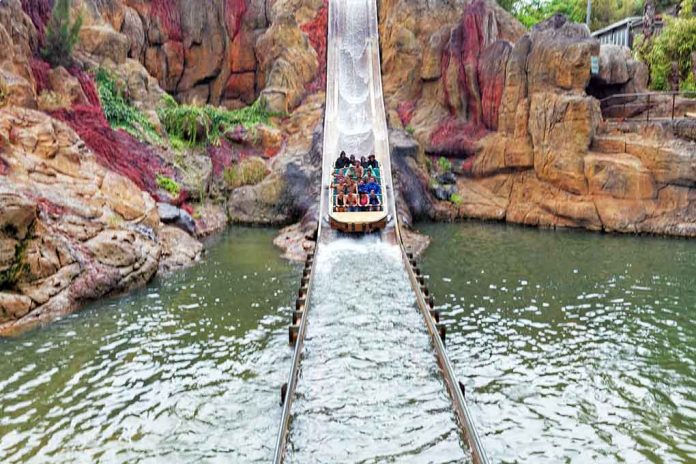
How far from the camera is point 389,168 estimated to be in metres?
18.5

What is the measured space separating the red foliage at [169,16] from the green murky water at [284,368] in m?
17.2

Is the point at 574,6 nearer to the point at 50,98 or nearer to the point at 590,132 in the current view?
the point at 590,132

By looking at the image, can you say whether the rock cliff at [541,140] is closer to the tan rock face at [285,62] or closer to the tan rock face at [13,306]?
the tan rock face at [285,62]

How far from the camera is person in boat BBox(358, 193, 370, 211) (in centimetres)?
1487

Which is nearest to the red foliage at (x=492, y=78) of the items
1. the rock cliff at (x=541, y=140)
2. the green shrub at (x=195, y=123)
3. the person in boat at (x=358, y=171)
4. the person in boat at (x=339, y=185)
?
the rock cliff at (x=541, y=140)

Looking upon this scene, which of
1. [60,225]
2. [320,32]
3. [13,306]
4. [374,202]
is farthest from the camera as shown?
[320,32]

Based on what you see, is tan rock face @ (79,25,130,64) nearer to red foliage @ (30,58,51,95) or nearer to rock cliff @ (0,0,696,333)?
rock cliff @ (0,0,696,333)

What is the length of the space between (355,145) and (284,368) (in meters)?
13.9

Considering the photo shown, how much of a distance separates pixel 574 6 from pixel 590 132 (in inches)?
876

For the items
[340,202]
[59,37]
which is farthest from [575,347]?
[59,37]

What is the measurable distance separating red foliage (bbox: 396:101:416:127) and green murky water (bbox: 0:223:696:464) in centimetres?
1299

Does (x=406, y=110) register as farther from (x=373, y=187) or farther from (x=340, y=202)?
(x=340, y=202)

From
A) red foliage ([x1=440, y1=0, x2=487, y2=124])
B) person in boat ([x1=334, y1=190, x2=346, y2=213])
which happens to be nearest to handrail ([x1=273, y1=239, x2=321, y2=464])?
person in boat ([x1=334, y1=190, x2=346, y2=213])

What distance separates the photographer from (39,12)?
667 inches
